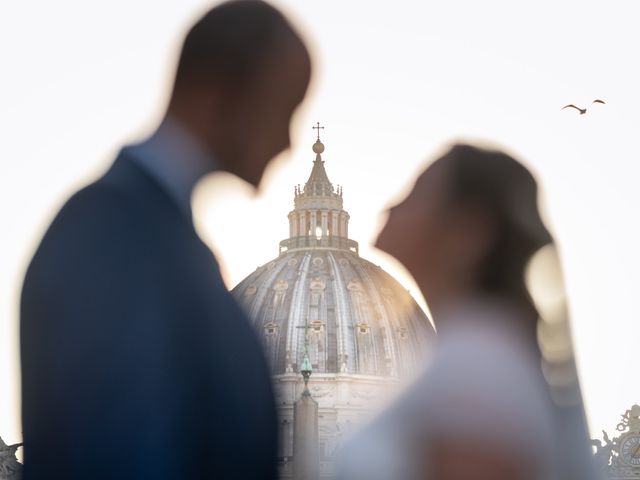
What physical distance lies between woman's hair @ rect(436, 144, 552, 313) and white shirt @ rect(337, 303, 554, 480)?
63 mm

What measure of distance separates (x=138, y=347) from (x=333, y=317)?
9151cm

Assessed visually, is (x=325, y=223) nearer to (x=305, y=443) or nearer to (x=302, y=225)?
(x=302, y=225)

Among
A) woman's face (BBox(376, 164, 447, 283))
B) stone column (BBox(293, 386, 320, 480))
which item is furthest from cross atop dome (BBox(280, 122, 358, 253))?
woman's face (BBox(376, 164, 447, 283))

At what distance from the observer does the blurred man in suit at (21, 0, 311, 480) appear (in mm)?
2207

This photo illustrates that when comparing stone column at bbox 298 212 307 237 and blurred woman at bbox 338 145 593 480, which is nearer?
blurred woman at bbox 338 145 593 480

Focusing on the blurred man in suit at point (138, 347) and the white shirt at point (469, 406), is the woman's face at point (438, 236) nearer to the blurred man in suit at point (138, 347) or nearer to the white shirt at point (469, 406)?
the white shirt at point (469, 406)

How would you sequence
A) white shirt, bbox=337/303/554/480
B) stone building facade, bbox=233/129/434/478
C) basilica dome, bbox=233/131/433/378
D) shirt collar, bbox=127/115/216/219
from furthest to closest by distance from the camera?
basilica dome, bbox=233/131/433/378, stone building facade, bbox=233/129/434/478, white shirt, bbox=337/303/554/480, shirt collar, bbox=127/115/216/219

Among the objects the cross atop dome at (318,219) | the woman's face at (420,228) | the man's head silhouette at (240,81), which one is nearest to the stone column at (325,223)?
the cross atop dome at (318,219)

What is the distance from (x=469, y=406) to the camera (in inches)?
104

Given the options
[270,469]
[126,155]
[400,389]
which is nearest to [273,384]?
[270,469]

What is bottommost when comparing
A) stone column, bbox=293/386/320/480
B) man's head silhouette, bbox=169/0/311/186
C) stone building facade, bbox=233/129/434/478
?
man's head silhouette, bbox=169/0/311/186

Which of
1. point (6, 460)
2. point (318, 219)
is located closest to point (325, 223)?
point (318, 219)

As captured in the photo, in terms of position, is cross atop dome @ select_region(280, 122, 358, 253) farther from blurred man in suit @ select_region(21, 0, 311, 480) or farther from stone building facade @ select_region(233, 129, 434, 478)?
blurred man in suit @ select_region(21, 0, 311, 480)

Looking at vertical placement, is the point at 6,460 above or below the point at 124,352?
above
